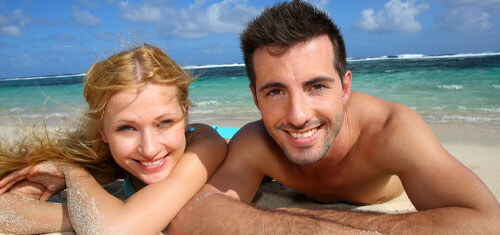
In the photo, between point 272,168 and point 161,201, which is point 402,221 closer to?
point 272,168

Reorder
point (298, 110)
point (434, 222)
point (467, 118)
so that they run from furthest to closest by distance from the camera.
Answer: point (467, 118), point (298, 110), point (434, 222)

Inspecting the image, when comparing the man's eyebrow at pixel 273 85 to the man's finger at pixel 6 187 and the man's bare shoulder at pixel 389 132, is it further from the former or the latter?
the man's finger at pixel 6 187

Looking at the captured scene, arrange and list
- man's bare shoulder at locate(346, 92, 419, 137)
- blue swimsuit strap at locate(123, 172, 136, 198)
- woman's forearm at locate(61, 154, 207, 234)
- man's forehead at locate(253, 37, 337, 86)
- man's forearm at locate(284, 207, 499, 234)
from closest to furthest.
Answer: man's forearm at locate(284, 207, 499, 234) → woman's forearm at locate(61, 154, 207, 234) → man's forehead at locate(253, 37, 337, 86) → man's bare shoulder at locate(346, 92, 419, 137) → blue swimsuit strap at locate(123, 172, 136, 198)

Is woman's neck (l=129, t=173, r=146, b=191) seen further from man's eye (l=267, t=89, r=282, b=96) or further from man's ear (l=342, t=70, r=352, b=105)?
man's ear (l=342, t=70, r=352, b=105)

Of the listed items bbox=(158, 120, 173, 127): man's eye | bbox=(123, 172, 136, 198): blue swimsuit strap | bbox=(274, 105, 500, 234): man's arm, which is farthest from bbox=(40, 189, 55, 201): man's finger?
bbox=(274, 105, 500, 234): man's arm

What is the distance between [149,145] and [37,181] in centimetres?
108

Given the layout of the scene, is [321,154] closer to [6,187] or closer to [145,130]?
[145,130]

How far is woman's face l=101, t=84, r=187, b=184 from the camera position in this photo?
97.2 inches

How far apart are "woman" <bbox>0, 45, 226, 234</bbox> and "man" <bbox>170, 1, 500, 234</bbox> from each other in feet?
0.64

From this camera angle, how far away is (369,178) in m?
2.73

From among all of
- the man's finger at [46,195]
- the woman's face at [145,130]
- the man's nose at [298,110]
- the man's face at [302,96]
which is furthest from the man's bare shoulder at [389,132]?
the man's finger at [46,195]

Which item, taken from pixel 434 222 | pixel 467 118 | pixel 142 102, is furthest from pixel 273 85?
pixel 467 118

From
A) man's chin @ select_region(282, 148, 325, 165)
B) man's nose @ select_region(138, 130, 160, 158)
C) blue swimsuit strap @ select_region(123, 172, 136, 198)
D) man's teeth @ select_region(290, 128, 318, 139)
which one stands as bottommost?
blue swimsuit strap @ select_region(123, 172, 136, 198)

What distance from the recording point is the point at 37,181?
2809mm
